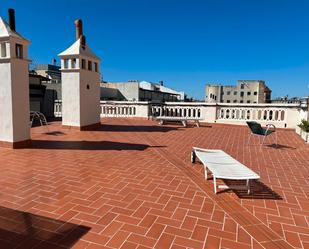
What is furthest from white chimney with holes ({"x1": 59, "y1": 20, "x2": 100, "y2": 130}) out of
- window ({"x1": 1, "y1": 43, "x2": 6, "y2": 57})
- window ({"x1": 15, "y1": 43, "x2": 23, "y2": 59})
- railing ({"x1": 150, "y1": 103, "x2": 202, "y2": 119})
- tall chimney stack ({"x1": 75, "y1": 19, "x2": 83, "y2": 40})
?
railing ({"x1": 150, "y1": 103, "x2": 202, "y2": 119})

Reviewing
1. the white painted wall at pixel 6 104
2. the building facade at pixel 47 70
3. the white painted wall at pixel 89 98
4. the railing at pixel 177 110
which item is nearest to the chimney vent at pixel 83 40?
the white painted wall at pixel 89 98

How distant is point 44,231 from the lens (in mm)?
2551

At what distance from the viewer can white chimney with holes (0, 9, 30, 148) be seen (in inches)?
237

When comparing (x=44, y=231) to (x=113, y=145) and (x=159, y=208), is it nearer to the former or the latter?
(x=159, y=208)

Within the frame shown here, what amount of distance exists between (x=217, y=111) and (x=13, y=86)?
10.1 metres

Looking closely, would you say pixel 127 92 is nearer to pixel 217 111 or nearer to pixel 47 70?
pixel 47 70

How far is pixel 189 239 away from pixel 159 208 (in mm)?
740

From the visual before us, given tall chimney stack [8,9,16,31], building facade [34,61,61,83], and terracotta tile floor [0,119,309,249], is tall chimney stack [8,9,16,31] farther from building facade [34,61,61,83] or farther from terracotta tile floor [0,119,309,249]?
building facade [34,61,61,83]

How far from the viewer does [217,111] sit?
1291 centimetres

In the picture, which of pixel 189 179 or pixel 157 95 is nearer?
pixel 189 179

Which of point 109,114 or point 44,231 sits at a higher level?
point 109,114

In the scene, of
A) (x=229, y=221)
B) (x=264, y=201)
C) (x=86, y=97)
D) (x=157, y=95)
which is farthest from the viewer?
(x=157, y=95)

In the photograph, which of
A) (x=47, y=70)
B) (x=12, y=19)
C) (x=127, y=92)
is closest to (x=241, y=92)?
(x=127, y=92)

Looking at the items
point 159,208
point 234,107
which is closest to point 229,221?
point 159,208
